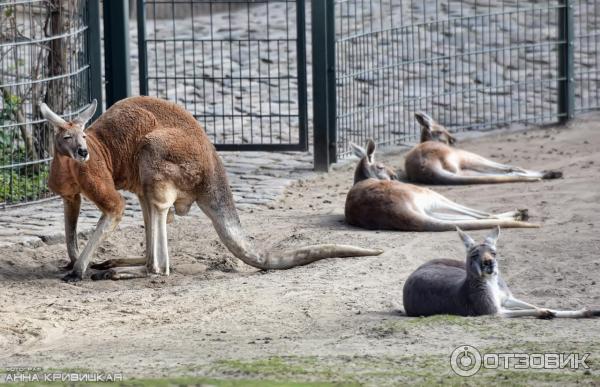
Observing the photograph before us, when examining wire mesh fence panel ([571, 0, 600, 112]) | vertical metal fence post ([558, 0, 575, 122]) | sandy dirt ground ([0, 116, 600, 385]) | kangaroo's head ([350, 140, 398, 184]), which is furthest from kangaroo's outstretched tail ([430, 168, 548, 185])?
wire mesh fence panel ([571, 0, 600, 112])

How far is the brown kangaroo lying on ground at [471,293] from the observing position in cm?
636

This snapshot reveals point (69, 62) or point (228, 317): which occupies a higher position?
point (69, 62)

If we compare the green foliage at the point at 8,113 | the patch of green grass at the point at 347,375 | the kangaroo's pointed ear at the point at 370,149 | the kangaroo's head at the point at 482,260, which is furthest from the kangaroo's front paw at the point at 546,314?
the green foliage at the point at 8,113

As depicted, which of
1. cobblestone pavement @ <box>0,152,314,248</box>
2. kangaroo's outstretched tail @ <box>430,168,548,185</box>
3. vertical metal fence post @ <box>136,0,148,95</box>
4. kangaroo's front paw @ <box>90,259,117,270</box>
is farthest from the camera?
vertical metal fence post @ <box>136,0,148,95</box>

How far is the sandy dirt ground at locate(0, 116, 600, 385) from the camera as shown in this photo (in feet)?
17.7

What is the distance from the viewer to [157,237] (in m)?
7.99

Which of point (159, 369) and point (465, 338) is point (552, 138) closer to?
point (465, 338)

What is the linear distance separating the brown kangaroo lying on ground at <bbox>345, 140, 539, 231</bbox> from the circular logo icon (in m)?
3.24

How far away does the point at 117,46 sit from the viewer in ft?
36.2

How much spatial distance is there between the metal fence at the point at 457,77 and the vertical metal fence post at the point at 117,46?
66.4 inches

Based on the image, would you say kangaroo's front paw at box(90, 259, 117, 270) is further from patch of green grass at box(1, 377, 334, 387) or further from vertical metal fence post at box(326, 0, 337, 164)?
vertical metal fence post at box(326, 0, 337, 164)

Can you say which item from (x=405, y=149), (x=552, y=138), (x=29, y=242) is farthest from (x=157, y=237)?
(x=552, y=138)

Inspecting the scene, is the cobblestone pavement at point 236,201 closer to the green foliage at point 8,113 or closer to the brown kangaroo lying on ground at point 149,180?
the green foliage at point 8,113

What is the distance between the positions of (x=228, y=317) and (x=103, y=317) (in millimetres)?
720
